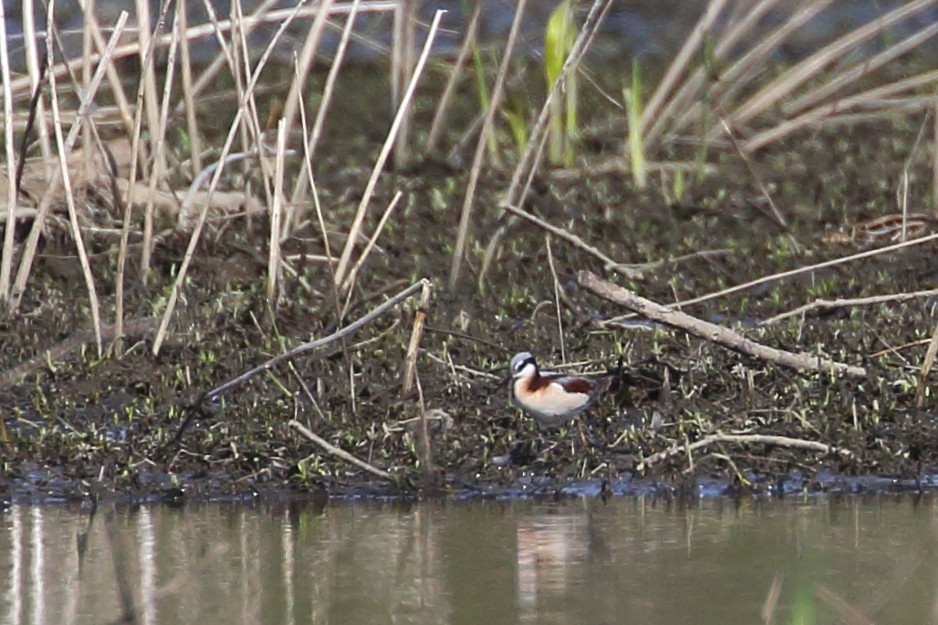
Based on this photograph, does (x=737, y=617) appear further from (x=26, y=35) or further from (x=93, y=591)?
(x=26, y=35)

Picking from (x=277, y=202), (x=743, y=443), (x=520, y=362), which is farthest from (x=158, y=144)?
(x=743, y=443)

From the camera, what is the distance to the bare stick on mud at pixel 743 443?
6547 mm

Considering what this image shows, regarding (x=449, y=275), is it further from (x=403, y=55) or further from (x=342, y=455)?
(x=342, y=455)

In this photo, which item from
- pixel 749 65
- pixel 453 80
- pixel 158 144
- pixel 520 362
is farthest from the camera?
pixel 749 65

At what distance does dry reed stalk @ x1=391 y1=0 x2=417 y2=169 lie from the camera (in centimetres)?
978

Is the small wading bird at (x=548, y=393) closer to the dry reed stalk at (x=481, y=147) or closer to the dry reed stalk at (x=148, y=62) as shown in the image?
the dry reed stalk at (x=481, y=147)

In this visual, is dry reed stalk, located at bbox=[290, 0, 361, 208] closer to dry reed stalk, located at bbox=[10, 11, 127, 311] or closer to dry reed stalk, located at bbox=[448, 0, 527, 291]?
dry reed stalk, located at bbox=[448, 0, 527, 291]

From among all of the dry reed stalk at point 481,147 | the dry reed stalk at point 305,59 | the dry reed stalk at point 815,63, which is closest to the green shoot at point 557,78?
the dry reed stalk at point 481,147

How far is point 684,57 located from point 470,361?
262cm

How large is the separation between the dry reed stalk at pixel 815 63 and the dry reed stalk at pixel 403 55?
1.69 metres

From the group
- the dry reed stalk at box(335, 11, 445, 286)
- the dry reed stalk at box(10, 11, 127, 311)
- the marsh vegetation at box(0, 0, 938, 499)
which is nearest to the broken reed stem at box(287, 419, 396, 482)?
the marsh vegetation at box(0, 0, 938, 499)

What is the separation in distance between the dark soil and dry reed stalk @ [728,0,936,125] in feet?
1.46

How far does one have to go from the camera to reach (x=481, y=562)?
17.9ft

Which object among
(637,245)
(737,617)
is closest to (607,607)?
(737,617)
